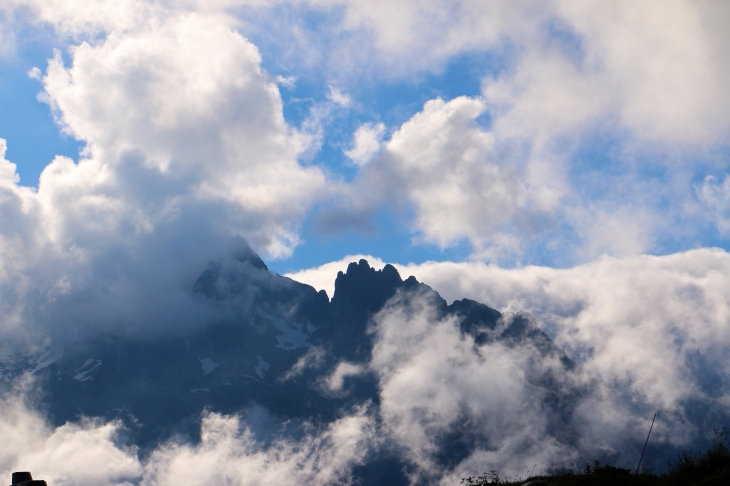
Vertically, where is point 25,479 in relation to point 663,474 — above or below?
above

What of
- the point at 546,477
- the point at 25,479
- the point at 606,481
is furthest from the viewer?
the point at 546,477

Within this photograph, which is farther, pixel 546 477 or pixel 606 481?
pixel 546 477

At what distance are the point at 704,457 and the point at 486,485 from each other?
1378cm

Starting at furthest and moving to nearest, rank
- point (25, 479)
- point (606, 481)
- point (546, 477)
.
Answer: point (546, 477)
point (606, 481)
point (25, 479)

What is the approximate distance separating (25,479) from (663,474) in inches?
1440

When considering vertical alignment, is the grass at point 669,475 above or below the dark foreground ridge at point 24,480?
below

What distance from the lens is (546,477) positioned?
1609 inches

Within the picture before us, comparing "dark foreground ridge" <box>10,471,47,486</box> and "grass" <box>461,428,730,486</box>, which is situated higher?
"dark foreground ridge" <box>10,471,47,486</box>

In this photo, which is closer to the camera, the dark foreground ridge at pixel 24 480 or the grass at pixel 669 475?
the dark foreground ridge at pixel 24 480

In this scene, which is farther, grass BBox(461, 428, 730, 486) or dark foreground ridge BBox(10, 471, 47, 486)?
grass BBox(461, 428, 730, 486)

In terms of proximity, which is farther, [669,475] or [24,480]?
[669,475]

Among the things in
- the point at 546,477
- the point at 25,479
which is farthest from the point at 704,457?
the point at 25,479

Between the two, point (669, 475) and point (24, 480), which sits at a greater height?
point (24, 480)

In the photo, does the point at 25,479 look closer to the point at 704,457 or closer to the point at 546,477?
the point at 546,477
